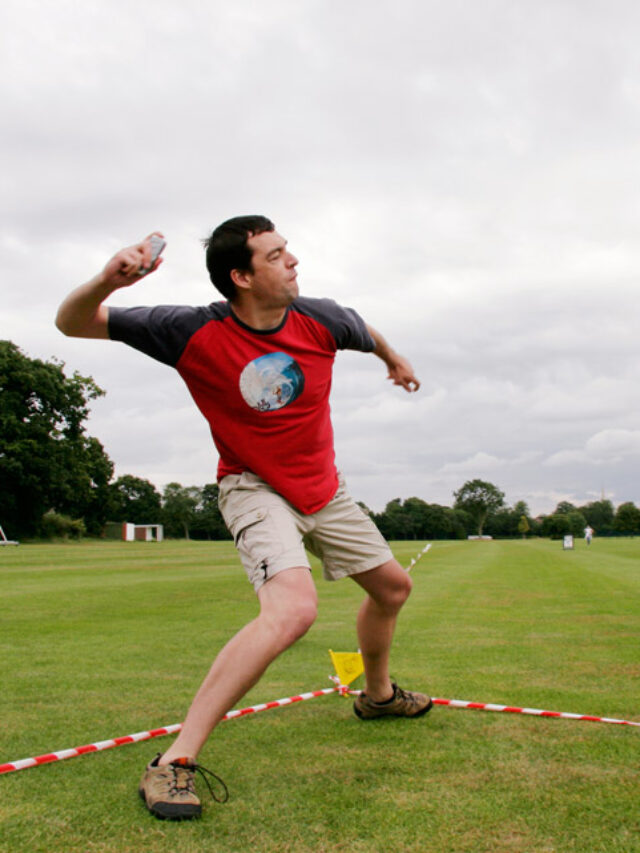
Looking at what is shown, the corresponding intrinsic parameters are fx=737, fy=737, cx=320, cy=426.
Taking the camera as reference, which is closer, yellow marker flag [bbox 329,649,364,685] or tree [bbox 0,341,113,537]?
yellow marker flag [bbox 329,649,364,685]

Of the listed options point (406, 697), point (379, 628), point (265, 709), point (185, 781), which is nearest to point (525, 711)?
point (406, 697)

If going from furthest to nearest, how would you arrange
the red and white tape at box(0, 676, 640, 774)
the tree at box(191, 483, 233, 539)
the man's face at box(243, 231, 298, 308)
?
1. the tree at box(191, 483, 233, 539)
2. the man's face at box(243, 231, 298, 308)
3. the red and white tape at box(0, 676, 640, 774)

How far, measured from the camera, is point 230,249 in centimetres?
353

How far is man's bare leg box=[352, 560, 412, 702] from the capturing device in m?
3.91

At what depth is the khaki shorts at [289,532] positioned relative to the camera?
3.26m

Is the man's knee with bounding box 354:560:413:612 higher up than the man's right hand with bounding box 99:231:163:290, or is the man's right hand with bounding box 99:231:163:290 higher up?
the man's right hand with bounding box 99:231:163:290

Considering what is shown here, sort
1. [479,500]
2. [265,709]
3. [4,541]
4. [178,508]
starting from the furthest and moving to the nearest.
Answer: [479,500], [178,508], [4,541], [265,709]

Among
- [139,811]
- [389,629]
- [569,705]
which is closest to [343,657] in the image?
[389,629]

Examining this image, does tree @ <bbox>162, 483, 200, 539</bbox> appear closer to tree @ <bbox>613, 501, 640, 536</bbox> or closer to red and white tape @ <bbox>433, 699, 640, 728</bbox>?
tree @ <bbox>613, 501, 640, 536</bbox>

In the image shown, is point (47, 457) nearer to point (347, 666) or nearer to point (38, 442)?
point (38, 442)

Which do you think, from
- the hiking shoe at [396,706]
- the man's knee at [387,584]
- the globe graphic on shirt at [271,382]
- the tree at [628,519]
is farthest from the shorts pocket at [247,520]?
the tree at [628,519]

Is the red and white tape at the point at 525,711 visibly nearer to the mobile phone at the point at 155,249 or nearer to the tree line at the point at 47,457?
the mobile phone at the point at 155,249

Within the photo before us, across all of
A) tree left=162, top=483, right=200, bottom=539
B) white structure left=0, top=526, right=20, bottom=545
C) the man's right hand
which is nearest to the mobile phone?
the man's right hand

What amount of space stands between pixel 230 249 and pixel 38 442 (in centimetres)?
5259
